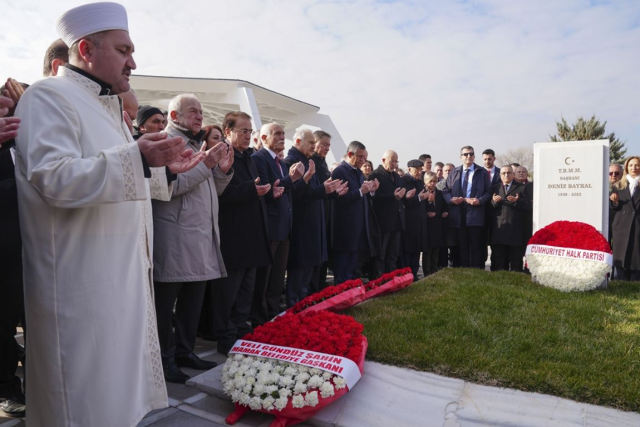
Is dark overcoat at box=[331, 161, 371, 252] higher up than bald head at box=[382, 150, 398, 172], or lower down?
lower down

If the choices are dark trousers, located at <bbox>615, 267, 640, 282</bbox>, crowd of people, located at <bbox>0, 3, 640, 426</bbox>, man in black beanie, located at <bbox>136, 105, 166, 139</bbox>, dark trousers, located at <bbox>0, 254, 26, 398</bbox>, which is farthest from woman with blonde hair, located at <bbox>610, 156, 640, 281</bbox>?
dark trousers, located at <bbox>0, 254, 26, 398</bbox>

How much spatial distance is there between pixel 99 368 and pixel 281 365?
1.37 meters

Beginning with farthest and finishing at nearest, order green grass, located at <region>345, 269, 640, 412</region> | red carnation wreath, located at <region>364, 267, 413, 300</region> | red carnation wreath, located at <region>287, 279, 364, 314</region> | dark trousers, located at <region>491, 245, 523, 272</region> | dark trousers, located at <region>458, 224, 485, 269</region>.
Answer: dark trousers, located at <region>458, 224, 485, 269</region>, dark trousers, located at <region>491, 245, 523, 272</region>, red carnation wreath, located at <region>364, 267, 413, 300</region>, red carnation wreath, located at <region>287, 279, 364, 314</region>, green grass, located at <region>345, 269, 640, 412</region>

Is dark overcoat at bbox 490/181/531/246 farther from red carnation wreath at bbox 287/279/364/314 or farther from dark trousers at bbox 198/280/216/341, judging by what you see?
dark trousers at bbox 198/280/216/341

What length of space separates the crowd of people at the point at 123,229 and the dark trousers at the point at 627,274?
4.68 meters

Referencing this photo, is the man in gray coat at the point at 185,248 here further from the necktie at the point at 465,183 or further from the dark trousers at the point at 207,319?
the necktie at the point at 465,183

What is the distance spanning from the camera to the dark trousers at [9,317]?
2.92m

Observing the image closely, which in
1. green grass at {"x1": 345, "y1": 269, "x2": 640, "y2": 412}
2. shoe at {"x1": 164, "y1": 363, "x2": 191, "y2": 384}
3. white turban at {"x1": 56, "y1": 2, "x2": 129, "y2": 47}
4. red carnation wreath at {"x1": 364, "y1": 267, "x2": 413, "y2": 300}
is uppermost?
white turban at {"x1": 56, "y1": 2, "x2": 129, "y2": 47}

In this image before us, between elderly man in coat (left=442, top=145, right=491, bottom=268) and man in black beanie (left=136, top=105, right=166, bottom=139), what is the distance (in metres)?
5.92

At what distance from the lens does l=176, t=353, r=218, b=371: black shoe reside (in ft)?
12.8

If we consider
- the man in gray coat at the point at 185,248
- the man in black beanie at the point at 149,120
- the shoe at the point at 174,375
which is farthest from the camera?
the man in black beanie at the point at 149,120

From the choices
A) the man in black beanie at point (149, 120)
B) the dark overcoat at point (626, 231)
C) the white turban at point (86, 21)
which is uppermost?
the white turban at point (86, 21)

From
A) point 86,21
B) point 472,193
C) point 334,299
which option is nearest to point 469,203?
point 472,193

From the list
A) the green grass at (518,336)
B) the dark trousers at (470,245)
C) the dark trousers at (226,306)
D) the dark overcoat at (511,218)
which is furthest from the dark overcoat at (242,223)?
the dark trousers at (470,245)
